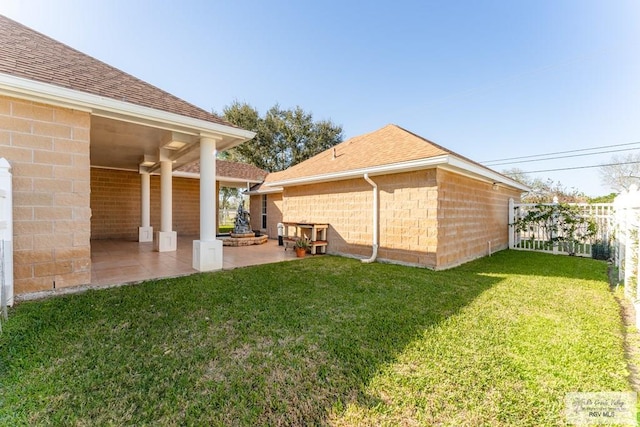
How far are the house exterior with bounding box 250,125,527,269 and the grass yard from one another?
7.76 ft

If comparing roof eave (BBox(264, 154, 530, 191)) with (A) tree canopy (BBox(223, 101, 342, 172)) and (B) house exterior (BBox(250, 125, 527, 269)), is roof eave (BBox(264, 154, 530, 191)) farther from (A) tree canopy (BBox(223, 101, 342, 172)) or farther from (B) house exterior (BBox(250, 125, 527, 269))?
(A) tree canopy (BBox(223, 101, 342, 172))

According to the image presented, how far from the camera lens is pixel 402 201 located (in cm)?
728

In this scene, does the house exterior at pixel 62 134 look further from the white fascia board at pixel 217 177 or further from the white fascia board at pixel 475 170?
the white fascia board at pixel 217 177

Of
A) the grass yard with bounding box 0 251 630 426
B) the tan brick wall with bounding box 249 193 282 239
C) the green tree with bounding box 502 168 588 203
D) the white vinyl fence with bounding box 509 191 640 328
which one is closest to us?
the grass yard with bounding box 0 251 630 426

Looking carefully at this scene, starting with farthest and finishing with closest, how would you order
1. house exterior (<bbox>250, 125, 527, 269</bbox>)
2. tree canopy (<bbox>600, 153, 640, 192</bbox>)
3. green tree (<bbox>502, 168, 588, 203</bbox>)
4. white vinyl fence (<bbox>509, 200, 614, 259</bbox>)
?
1. tree canopy (<bbox>600, 153, 640, 192</bbox>)
2. green tree (<bbox>502, 168, 588, 203</bbox>)
3. white vinyl fence (<bbox>509, 200, 614, 259</bbox>)
4. house exterior (<bbox>250, 125, 527, 269</bbox>)

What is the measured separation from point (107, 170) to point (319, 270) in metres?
11.9

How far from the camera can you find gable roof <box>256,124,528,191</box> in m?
6.57

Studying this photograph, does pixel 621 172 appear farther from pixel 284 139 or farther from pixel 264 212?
pixel 264 212

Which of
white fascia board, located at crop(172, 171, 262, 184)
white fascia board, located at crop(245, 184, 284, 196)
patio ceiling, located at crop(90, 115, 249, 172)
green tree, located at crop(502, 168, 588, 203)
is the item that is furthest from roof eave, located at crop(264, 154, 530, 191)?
green tree, located at crop(502, 168, 588, 203)

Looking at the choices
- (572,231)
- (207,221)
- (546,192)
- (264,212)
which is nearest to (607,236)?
(572,231)

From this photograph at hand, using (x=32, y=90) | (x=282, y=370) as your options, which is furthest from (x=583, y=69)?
(x=32, y=90)

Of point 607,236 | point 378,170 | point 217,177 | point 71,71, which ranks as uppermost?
point 71,71

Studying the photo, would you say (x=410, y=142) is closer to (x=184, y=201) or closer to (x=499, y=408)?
(x=499, y=408)

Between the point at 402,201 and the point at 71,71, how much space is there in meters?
7.74
